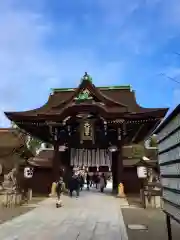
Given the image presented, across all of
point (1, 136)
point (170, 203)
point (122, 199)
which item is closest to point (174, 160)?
point (170, 203)

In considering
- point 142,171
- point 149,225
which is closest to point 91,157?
point 142,171

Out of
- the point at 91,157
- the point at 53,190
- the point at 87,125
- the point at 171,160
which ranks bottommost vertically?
the point at 53,190

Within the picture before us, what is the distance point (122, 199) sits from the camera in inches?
734

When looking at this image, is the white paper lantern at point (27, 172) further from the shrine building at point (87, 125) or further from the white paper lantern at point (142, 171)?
the white paper lantern at point (142, 171)

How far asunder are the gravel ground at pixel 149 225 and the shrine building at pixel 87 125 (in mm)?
7405

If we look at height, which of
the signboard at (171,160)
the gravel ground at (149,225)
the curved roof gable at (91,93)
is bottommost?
the gravel ground at (149,225)

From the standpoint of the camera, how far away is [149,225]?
10.1m

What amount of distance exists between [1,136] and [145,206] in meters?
18.3

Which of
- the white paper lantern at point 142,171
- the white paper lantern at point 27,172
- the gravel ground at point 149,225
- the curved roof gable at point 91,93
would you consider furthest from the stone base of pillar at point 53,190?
the gravel ground at point 149,225

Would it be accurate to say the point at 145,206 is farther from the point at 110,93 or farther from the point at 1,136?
the point at 1,136

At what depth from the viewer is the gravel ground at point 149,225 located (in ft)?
26.8

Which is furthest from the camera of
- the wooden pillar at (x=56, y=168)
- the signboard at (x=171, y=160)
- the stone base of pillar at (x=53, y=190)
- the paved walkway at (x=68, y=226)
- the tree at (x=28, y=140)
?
the tree at (x=28, y=140)

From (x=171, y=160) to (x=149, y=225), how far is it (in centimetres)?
547

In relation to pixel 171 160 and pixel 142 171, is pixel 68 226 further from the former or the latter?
pixel 142 171
